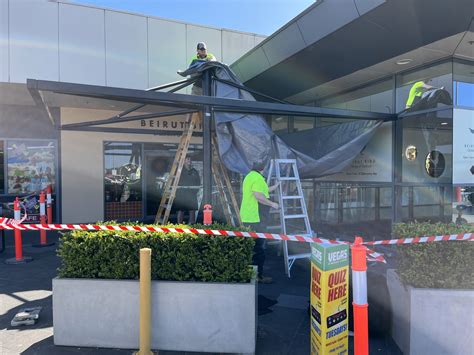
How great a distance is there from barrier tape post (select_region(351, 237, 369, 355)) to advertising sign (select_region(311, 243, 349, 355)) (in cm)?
23

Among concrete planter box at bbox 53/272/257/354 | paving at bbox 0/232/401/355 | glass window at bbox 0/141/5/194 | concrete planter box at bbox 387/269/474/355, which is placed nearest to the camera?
concrete planter box at bbox 387/269/474/355

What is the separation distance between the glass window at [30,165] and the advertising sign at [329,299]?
964 cm

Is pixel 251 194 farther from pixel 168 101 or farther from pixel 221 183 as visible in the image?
pixel 221 183

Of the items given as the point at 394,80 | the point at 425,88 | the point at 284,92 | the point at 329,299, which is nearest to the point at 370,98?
the point at 394,80

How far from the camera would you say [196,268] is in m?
3.29

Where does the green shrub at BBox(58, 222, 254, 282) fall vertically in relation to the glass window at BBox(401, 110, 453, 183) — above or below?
below

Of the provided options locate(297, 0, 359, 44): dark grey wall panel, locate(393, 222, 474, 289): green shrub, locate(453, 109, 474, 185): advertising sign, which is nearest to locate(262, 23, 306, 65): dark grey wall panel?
locate(297, 0, 359, 44): dark grey wall panel

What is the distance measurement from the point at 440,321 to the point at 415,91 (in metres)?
4.65

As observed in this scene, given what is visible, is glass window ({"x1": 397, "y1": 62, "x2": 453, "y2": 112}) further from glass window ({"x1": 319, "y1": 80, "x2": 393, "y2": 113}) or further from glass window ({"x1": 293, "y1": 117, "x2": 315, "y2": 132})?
glass window ({"x1": 293, "y1": 117, "x2": 315, "y2": 132})

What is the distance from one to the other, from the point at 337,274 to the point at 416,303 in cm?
80

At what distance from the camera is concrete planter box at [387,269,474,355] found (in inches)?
117

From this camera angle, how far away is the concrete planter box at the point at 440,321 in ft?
9.73

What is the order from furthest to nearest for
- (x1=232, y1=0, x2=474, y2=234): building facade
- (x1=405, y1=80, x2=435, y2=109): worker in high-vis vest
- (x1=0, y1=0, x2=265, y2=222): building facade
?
1. (x1=0, y1=0, x2=265, y2=222): building facade
2. (x1=405, y1=80, x2=435, y2=109): worker in high-vis vest
3. (x1=232, y1=0, x2=474, y2=234): building facade

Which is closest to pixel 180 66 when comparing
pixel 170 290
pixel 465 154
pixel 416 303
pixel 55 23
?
pixel 55 23
